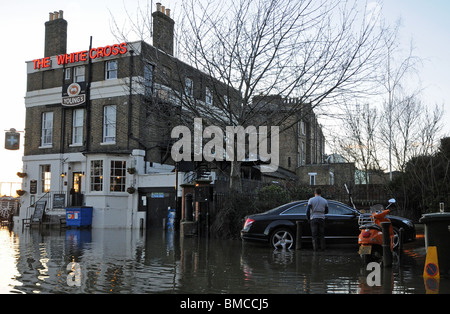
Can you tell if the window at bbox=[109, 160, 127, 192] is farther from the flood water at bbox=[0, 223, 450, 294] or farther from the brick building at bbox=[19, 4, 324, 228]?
the flood water at bbox=[0, 223, 450, 294]

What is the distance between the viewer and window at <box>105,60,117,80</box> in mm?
26050

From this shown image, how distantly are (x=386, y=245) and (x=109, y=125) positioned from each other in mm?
20580

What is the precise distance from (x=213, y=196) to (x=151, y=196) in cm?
842

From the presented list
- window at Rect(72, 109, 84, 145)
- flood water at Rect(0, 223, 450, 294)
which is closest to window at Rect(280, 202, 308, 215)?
flood water at Rect(0, 223, 450, 294)

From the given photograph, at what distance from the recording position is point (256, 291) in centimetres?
634

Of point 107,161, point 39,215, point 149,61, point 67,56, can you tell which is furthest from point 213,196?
point 67,56

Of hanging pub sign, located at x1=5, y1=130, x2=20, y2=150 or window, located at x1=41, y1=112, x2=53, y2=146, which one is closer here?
hanging pub sign, located at x1=5, y1=130, x2=20, y2=150

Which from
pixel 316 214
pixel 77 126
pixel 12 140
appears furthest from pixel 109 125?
pixel 316 214

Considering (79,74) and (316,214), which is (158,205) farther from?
(316,214)

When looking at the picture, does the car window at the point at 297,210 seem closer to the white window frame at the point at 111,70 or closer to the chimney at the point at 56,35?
the white window frame at the point at 111,70

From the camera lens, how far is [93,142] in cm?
2652

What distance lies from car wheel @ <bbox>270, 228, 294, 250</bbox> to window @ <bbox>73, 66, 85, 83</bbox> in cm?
1950

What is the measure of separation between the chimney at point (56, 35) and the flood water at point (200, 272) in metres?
19.8

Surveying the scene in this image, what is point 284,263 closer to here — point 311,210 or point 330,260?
point 330,260
